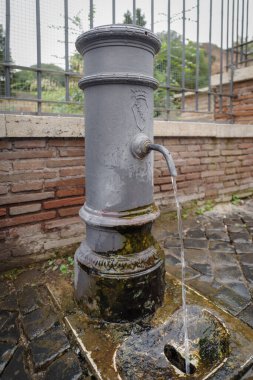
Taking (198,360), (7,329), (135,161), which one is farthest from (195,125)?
(7,329)

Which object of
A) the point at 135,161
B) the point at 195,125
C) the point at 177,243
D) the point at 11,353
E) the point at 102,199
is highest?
the point at 195,125

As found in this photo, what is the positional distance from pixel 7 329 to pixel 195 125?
2.79m

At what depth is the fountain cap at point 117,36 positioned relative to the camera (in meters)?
1.32

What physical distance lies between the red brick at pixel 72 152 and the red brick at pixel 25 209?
0.48 m

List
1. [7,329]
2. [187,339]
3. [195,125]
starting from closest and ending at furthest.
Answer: [187,339] < [7,329] < [195,125]

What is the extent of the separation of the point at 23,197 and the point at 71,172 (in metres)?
0.46

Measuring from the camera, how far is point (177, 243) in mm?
2584

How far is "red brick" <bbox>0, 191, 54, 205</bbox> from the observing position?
206 centimetres

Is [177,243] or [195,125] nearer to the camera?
[177,243]

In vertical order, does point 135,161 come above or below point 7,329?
above

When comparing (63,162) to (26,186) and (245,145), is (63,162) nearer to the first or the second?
(26,186)

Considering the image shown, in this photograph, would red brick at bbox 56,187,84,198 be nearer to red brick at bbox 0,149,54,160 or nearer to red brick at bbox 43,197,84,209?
red brick at bbox 43,197,84,209

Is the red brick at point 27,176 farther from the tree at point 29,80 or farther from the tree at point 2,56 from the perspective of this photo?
the tree at point 29,80

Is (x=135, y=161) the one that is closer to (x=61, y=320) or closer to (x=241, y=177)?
(x=61, y=320)
